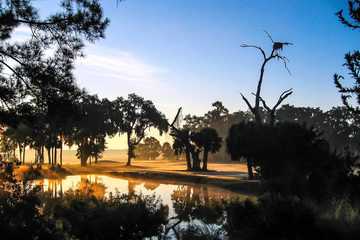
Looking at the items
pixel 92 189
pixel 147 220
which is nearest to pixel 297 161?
pixel 92 189

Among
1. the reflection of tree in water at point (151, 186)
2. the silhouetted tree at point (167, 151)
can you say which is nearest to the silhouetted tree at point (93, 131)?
the reflection of tree in water at point (151, 186)

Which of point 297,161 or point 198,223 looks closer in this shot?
point 198,223

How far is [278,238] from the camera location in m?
10.8

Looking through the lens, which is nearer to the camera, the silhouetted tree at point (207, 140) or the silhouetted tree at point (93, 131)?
the silhouetted tree at point (207, 140)

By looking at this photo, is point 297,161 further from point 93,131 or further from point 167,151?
point 167,151

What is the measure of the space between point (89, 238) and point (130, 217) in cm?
123

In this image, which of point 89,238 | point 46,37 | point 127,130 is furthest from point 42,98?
point 127,130

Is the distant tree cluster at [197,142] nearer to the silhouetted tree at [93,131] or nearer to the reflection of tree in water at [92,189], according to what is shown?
the silhouetted tree at [93,131]

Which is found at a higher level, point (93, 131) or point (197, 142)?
point (93, 131)

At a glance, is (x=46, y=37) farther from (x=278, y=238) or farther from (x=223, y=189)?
(x=223, y=189)

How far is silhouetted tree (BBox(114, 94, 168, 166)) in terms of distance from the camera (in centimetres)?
8006

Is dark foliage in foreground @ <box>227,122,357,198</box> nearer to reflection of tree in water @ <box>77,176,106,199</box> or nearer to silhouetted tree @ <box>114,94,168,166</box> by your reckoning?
reflection of tree in water @ <box>77,176,106,199</box>

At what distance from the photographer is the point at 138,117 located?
8050 centimetres

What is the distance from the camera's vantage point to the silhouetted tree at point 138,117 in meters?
80.1
